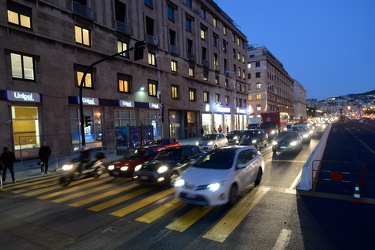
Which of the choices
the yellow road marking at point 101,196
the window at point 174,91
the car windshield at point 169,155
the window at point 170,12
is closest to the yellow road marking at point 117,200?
the yellow road marking at point 101,196

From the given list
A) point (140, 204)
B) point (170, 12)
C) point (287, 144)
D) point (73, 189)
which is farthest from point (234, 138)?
point (170, 12)

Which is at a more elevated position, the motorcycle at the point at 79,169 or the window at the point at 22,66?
the window at the point at 22,66

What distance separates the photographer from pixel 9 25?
1686cm

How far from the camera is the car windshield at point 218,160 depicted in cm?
784

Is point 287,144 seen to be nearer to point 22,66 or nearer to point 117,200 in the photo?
point 117,200

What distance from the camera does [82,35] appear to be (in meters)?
22.1

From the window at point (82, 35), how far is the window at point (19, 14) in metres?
4.03

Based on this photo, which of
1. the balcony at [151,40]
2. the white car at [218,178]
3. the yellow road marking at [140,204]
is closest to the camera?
the white car at [218,178]

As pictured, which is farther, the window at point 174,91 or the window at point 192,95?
the window at point 192,95

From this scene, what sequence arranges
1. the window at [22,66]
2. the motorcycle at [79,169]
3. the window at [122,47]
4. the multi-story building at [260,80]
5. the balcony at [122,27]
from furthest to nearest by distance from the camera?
1. the multi-story building at [260,80]
2. the window at [122,47]
3. the balcony at [122,27]
4. the window at [22,66]
5. the motorcycle at [79,169]

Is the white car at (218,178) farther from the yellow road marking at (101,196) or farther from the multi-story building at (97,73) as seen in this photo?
the multi-story building at (97,73)

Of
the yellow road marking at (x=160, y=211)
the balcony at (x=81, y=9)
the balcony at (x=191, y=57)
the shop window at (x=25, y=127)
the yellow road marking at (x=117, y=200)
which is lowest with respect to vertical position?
the yellow road marking at (x=117, y=200)

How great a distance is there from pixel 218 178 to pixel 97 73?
20157 millimetres

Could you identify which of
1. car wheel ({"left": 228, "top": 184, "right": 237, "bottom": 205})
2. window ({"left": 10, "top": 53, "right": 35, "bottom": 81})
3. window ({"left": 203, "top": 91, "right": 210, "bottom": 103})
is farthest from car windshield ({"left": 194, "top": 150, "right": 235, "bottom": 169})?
window ({"left": 203, "top": 91, "right": 210, "bottom": 103})
